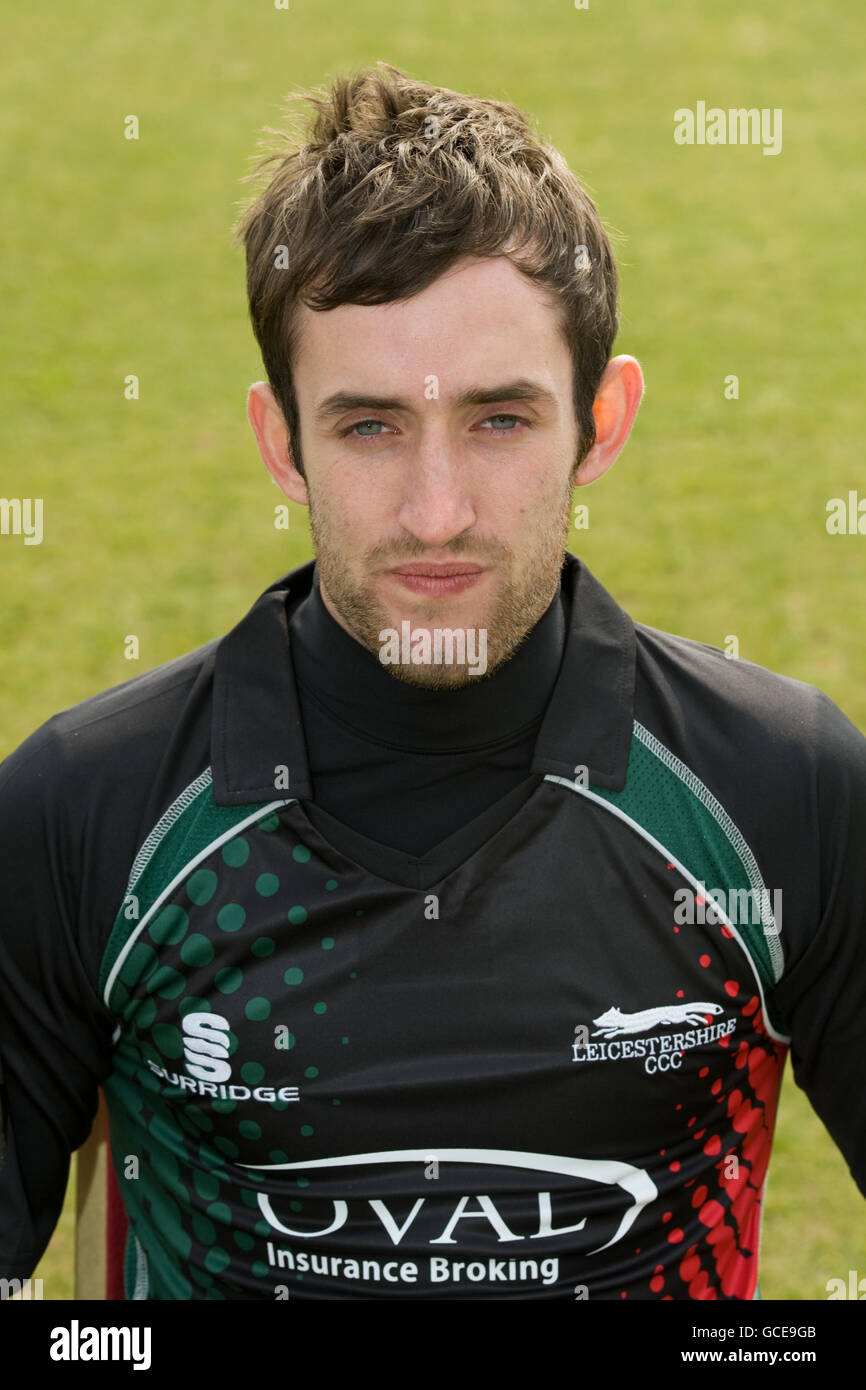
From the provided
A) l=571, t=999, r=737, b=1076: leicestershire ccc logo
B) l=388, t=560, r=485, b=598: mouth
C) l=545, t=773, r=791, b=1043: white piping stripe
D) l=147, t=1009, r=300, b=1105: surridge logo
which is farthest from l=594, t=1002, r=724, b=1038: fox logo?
l=388, t=560, r=485, b=598: mouth

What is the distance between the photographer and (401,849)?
2336 mm

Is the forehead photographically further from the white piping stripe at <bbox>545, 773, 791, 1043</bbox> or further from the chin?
the white piping stripe at <bbox>545, 773, 791, 1043</bbox>

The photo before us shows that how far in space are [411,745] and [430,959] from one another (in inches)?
11.6

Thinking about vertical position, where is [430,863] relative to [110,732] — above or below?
below

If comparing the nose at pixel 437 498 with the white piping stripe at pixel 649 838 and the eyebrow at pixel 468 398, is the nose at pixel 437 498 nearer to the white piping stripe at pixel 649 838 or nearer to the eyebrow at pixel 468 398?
the eyebrow at pixel 468 398

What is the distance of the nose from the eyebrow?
0.20 ft

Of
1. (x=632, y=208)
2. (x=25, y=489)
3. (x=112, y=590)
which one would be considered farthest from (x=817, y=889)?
(x=632, y=208)

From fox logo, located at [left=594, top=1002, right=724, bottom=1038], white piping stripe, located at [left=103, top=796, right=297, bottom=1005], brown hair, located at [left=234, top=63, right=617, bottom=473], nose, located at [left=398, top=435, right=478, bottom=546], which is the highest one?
brown hair, located at [left=234, top=63, right=617, bottom=473]

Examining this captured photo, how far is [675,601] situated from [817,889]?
444cm

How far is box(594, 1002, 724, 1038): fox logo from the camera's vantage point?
2.29 m

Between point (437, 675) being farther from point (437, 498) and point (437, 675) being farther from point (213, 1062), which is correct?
point (213, 1062)

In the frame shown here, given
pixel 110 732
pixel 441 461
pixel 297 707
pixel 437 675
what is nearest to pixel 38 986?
pixel 110 732

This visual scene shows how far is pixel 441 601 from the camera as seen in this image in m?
2.24

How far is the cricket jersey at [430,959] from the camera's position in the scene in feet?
7.50
